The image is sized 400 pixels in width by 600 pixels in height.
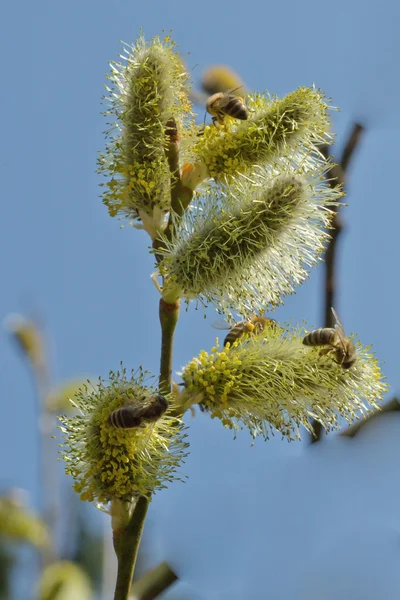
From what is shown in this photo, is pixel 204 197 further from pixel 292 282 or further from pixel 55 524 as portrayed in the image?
pixel 55 524

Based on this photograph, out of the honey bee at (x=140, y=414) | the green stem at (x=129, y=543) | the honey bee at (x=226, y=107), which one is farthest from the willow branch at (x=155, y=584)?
the honey bee at (x=226, y=107)

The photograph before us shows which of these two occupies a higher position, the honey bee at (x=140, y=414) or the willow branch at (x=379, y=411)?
the honey bee at (x=140, y=414)

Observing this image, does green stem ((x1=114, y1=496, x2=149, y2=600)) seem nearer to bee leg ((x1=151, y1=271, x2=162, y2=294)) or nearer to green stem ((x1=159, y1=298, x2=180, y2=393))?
green stem ((x1=159, y1=298, x2=180, y2=393))

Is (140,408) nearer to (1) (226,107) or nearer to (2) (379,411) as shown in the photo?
(2) (379,411)


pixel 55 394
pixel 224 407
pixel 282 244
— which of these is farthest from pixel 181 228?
pixel 55 394

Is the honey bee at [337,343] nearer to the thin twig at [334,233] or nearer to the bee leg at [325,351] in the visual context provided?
the bee leg at [325,351]

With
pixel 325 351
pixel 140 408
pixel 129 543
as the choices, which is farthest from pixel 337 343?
pixel 129 543

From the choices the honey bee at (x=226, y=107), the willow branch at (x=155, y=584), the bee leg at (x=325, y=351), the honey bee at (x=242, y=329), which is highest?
the honey bee at (x=226, y=107)
